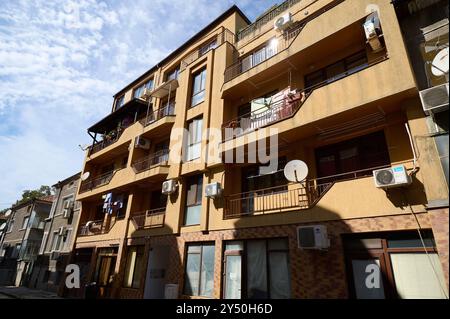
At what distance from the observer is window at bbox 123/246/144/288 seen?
46.4ft

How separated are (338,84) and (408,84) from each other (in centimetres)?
201

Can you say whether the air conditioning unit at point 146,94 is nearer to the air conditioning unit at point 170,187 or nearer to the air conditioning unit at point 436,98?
the air conditioning unit at point 170,187

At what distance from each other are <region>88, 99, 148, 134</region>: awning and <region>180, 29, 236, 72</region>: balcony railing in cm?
448

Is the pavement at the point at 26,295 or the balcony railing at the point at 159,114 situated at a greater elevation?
the balcony railing at the point at 159,114

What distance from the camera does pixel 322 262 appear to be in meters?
8.19

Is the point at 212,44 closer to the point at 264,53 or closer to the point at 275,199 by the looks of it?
the point at 264,53

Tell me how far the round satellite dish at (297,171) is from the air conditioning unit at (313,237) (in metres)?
1.65

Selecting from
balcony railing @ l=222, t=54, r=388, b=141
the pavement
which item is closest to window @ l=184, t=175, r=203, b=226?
balcony railing @ l=222, t=54, r=388, b=141

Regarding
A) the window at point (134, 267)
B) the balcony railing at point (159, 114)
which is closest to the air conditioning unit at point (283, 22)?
the balcony railing at point (159, 114)

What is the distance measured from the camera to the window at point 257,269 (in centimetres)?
916

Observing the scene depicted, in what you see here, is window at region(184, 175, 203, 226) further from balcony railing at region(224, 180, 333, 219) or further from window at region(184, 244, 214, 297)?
balcony railing at region(224, 180, 333, 219)

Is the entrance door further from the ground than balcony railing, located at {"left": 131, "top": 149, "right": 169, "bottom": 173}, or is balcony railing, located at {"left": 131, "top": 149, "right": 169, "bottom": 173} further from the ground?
balcony railing, located at {"left": 131, "top": 149, "right": 169, "bottom": 173}

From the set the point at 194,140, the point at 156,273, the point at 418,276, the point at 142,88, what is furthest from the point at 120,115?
the point at 418,276

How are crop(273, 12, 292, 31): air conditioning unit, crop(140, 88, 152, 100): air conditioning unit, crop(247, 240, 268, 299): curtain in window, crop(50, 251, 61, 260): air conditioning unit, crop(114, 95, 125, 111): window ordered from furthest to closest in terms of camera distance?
crop(114, 95, 125, 111): window < crop(50, 251, 61, 260): air conditioning unit < crop(140, 88, 152, 100): air conditioning unit < crop(273, 12, 292, 31): air conditioning unit < crop(247, 240, 268, 299): curtain in window
